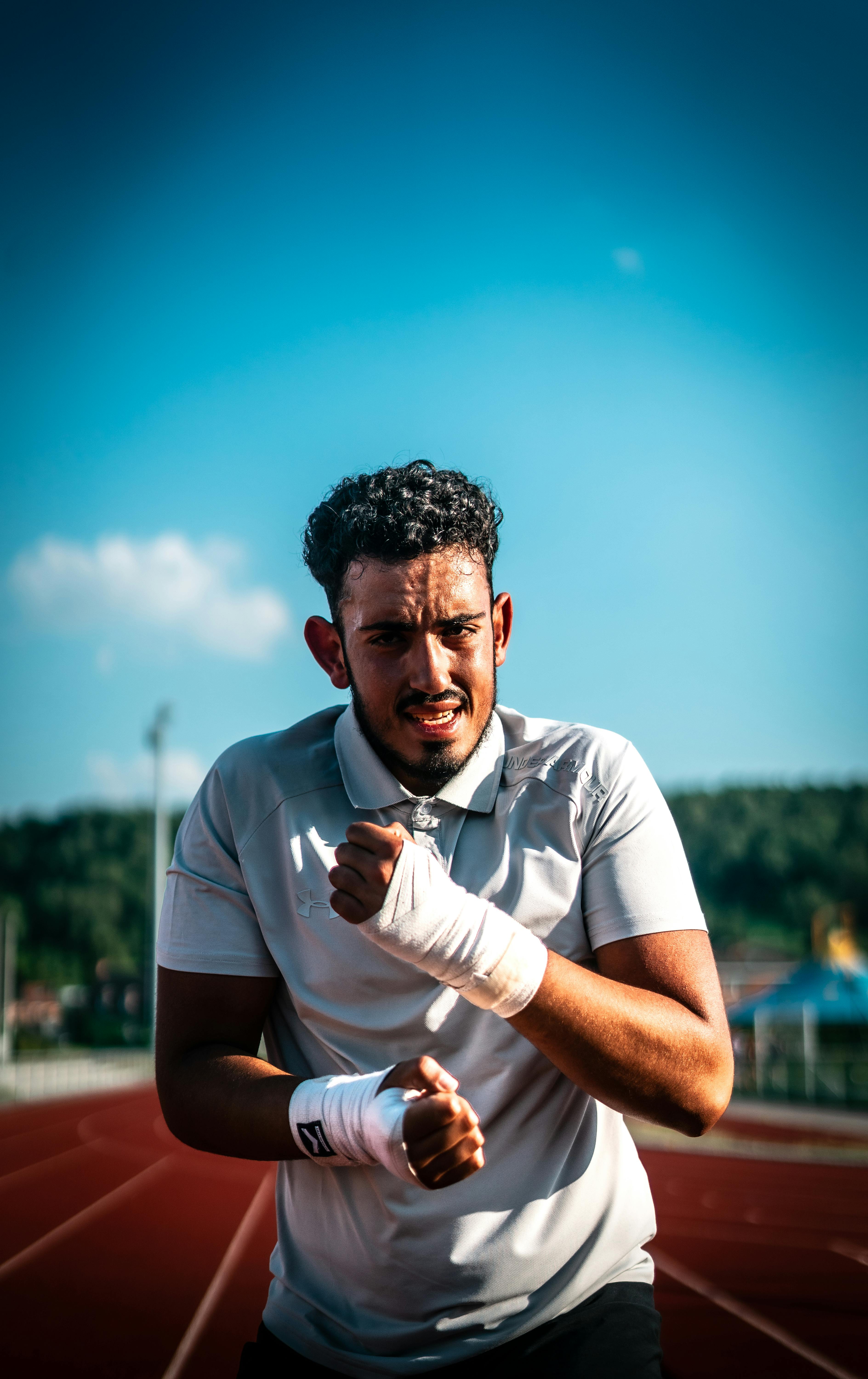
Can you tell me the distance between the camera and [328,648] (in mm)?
2707

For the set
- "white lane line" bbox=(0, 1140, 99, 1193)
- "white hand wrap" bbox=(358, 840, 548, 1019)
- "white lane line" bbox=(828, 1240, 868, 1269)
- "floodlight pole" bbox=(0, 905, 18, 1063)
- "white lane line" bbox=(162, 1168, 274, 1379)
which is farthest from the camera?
"floodlight pole" bbox=(0, 905, 18, 1063)

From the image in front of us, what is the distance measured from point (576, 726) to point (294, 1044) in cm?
87

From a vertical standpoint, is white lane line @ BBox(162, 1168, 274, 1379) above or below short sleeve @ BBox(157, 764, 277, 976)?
below

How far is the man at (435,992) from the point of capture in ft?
6.63

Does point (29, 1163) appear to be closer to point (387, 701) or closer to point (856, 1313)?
point (856, 1313)

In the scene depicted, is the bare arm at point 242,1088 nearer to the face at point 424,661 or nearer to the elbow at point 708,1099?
the elbow at point 708,1099

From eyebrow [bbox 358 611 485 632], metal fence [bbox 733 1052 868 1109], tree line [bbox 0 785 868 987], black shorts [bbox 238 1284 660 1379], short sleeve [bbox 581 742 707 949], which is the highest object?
eyebrow [bbox 358 611 485 632]

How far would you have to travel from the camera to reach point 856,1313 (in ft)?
29.1

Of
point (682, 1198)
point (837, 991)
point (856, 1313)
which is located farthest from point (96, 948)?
point (856, 1313)

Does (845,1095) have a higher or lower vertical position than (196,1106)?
lower

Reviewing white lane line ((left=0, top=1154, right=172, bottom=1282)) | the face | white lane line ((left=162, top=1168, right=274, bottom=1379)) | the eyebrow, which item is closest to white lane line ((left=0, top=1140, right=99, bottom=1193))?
white lane line ((left=0, top=1154, right=172, bottom=1282))

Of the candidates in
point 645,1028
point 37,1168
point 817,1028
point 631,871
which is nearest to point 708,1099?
point 645,1028

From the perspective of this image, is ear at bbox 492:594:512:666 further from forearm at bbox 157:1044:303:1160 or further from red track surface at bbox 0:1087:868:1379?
red track surface at bbox 0:1087:868:1379

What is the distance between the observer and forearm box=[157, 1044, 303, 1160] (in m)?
2.17
